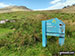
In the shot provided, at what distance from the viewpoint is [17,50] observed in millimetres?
3787

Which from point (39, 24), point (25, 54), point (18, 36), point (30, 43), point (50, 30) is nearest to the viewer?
point (25, 54)

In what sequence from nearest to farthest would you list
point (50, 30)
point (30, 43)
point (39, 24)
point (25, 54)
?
1. point (25, 54)
2. point (50, 30)
3. point (30, 43)
4. point (39, 24)

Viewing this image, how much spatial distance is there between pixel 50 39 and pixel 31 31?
3.91ft

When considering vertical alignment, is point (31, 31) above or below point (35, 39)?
above

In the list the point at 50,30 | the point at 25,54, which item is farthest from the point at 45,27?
the point at 25,54

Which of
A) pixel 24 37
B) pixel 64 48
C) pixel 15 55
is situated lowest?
pixel 15 55

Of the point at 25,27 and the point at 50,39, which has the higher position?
the point at 25,27

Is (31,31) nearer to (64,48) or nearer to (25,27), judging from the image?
(25,27)

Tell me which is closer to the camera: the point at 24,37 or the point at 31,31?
the point at 24,37

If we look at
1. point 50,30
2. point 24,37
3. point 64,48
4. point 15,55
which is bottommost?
point 15,55

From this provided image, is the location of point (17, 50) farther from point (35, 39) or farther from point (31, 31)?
point (31, 31)

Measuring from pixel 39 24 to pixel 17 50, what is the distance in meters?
2.22

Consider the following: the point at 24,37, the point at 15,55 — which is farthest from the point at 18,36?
the point at 15,55

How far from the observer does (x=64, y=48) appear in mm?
3484
